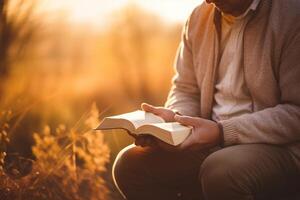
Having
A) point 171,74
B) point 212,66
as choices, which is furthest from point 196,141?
point 171,74

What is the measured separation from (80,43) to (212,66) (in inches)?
175

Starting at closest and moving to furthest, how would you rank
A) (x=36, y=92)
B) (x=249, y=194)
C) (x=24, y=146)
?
(x=249, y=194), (x=24, y=146), (x=36, y=92)

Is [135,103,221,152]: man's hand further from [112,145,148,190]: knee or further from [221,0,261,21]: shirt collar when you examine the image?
[221,0,261,21]: shirt collar

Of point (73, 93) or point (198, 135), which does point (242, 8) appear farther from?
point (73, 93)

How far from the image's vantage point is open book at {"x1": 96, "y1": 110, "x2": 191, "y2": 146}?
2771 millimetres

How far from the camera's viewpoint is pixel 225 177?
274 centimetres

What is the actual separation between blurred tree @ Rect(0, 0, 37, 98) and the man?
111 centimetres

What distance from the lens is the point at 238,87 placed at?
3.15 m

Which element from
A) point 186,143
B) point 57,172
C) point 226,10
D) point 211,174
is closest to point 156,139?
point 186,143

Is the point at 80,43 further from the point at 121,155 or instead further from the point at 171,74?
the point at 121,155

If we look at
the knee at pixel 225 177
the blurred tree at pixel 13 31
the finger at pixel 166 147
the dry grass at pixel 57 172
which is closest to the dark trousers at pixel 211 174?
the knee at pixel 225 177

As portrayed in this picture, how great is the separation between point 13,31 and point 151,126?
1.85m

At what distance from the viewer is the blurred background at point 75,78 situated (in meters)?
3.60

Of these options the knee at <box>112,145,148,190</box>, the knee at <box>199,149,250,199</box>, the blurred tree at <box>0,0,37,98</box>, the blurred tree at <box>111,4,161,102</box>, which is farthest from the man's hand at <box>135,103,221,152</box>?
the blurred tree at <box>111,4,161,102</box>
